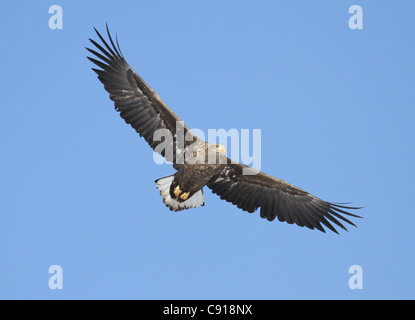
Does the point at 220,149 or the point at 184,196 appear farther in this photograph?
the point at 184,196

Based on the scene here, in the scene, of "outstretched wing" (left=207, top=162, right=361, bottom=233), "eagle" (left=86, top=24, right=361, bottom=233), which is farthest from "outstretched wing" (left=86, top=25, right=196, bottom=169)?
"outstretched wing" (left=207, top=162, right=361, bottom=233)

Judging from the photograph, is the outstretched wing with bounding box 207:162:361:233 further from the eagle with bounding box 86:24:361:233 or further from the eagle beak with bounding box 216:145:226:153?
the eagle beak with bounding box 216:145:226:153

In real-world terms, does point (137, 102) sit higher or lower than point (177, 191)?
higher

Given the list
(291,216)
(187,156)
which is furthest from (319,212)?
(187,156)

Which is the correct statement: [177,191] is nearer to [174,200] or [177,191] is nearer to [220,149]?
[174,200]

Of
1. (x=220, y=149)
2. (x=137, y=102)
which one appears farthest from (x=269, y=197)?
(x=137, y=102)

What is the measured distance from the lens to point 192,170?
11383 mm

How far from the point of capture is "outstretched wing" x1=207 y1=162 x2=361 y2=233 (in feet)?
41.0

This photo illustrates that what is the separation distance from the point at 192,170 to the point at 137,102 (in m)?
1.70

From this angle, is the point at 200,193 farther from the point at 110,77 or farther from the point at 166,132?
the point at 110,77

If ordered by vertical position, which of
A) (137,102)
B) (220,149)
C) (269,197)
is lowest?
(269,197)

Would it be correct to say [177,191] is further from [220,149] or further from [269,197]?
[269,197]
